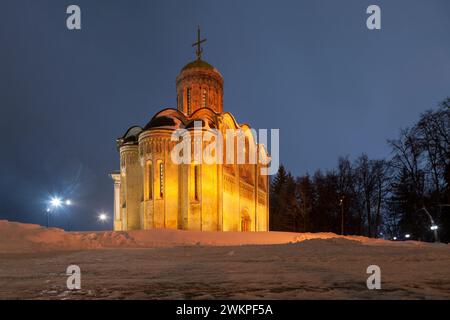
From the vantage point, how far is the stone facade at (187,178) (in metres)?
26.4

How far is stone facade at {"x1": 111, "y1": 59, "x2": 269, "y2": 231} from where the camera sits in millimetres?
26391

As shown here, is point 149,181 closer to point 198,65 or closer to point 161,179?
point 161,179

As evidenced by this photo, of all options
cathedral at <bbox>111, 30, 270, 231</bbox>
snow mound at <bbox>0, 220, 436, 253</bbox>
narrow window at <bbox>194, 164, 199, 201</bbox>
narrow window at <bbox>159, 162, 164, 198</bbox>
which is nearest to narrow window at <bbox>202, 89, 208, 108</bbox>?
cathedral at <bbox>111, 30, 270, 231</bbox>

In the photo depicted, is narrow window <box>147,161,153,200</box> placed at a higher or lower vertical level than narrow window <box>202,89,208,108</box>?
lower

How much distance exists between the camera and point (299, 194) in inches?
1873

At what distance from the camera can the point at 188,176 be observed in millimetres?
26328

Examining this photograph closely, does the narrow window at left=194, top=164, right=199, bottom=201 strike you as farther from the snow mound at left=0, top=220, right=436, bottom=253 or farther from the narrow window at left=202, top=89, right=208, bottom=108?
the narrow window at left=202, top=89, right=208, bottom=108

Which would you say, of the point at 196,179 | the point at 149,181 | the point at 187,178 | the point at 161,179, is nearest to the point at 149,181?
the point at 149,181

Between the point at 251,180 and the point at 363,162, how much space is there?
13329 millimetres

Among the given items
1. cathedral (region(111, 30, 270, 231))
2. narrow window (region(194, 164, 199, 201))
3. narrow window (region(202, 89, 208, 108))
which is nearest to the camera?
cathedral (region(111, 30, 270, 231))

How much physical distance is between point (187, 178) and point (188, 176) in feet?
0.57

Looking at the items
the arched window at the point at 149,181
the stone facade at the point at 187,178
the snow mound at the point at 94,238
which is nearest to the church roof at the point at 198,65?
the stone facade at the point at 187,178
